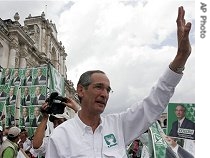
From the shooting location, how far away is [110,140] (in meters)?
2.08

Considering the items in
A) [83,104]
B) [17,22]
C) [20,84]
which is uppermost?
[17,22]

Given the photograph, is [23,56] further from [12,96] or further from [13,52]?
[12,96]

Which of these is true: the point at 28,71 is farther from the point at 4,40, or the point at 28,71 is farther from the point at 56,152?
the point at 4,40

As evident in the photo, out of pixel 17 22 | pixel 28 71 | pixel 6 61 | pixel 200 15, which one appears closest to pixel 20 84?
pixel 28 71

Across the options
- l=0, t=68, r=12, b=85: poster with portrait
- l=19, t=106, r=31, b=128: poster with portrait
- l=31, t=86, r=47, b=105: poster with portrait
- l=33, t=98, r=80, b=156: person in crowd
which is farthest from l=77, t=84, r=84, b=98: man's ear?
l=0, t=68, r=12, b=85: poster with portrait

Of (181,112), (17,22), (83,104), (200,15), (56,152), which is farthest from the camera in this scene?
(17,22)

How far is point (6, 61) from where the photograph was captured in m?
28.3

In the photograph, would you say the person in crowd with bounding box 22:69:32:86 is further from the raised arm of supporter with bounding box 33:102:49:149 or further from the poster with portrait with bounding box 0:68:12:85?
the raised arm of supporter with bounding box 33:102:49:149

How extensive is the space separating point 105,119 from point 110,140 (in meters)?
0.19

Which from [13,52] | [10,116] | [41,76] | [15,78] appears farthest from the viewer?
[13,52]

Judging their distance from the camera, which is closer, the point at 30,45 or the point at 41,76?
the point at 41,76

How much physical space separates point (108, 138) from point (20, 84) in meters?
7.77

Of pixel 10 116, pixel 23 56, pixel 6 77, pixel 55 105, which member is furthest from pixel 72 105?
pixel 23 56

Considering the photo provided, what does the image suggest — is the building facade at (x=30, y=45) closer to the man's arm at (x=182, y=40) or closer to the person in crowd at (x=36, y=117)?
the person in crowd at (x=36, y=117)
